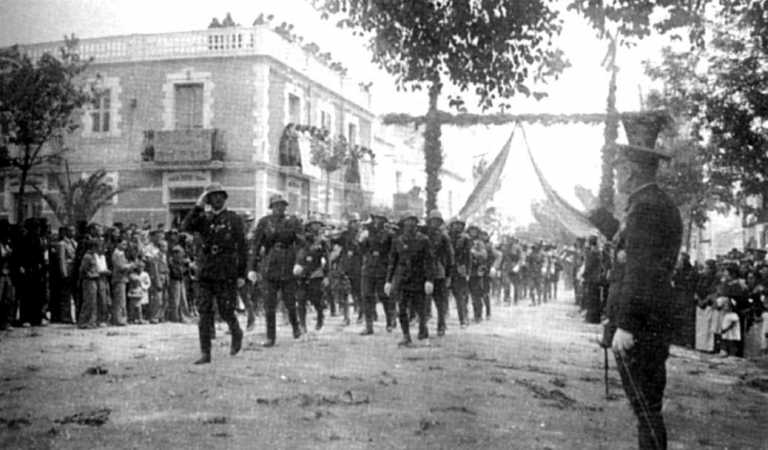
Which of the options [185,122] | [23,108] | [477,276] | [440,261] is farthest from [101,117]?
[23,108]

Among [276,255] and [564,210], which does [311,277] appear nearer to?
[276,255]

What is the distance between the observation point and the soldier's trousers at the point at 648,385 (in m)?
4.82

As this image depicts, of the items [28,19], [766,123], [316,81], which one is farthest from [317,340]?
[316,81]

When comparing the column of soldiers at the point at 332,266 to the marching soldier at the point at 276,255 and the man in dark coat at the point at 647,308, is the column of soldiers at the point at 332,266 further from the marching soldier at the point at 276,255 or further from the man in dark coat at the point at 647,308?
the man in dark coat at the point at 647,308

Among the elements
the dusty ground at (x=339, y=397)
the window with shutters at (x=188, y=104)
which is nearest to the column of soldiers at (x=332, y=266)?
the dusty ground at (x=339, y=397)

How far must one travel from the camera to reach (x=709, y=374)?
10570 mm

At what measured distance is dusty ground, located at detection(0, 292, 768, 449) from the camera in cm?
563

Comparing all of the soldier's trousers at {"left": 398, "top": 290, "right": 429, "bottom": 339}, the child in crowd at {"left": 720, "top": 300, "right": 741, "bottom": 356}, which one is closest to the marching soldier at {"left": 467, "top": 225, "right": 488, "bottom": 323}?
the soldier's trousers at {"left": 398, "top": 290, "right": 429, "bottom": 339}

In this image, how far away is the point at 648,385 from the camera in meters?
4.84

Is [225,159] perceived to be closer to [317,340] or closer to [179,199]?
[179,199]

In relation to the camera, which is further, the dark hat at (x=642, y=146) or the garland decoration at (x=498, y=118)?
the garland decoration at (x=498, y=118)

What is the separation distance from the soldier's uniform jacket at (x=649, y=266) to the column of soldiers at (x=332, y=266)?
5154 mm

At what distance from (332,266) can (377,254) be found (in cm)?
464

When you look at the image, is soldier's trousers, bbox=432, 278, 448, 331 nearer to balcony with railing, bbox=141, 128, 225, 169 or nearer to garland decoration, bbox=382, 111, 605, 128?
garland decoration, bbox=382, 111, 605, 128
